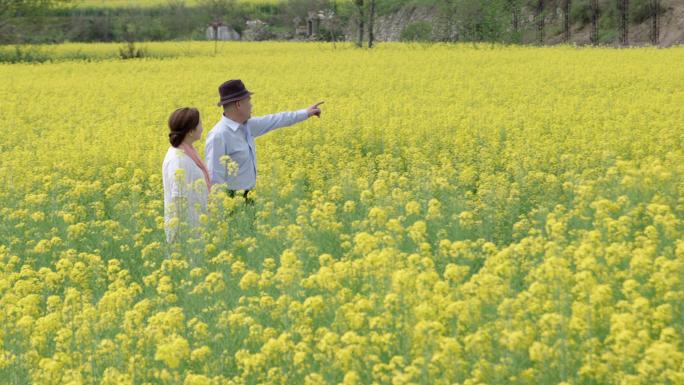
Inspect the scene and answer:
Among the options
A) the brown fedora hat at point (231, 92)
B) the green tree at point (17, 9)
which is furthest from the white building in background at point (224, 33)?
the brown fedora hat at point (231, 92)

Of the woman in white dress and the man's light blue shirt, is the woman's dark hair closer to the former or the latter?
the woman in white dress

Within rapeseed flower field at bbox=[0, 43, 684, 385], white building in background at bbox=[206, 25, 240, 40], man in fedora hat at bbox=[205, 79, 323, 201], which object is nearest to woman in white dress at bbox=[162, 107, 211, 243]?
rapeseed flower field at bbox=[0, 43, 684, 385]

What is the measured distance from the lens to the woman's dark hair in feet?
25.6

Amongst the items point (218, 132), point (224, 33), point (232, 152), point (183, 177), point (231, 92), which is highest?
point (224, 33)

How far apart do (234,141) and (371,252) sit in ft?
9.41

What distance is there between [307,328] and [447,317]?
74 centimetres

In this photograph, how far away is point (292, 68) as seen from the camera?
98.6 ft

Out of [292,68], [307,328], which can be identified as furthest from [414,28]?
[307,328]

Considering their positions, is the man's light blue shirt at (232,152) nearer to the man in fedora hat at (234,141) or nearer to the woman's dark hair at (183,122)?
the man in fedora hat at (234,141)

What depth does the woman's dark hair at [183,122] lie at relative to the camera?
7.80m

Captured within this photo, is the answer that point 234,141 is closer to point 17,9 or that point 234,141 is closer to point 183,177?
point 183,177

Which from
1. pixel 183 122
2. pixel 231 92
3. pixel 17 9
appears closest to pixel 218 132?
pixel 231 92

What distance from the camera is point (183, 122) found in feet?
25.6

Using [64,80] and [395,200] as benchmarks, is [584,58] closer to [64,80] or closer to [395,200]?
[64,80]
